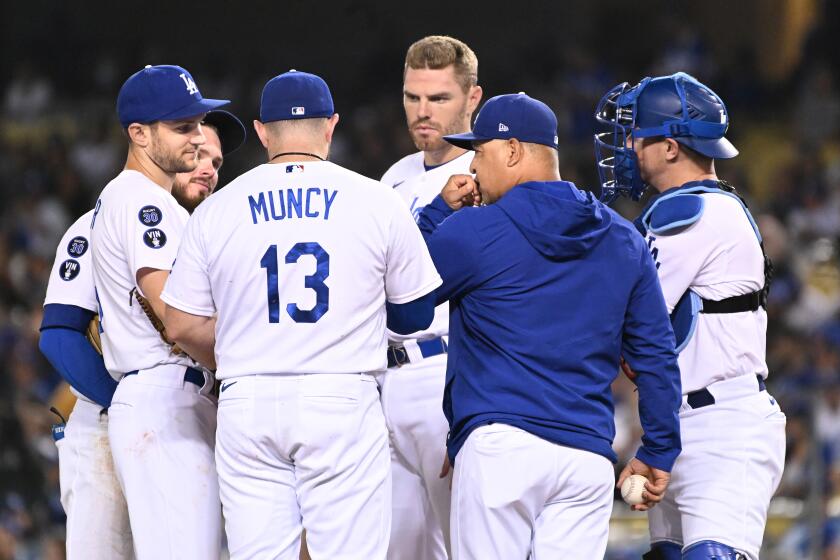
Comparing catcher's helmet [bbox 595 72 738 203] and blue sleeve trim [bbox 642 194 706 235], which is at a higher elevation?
catcher's helmet [bbox 595 72 738 203]

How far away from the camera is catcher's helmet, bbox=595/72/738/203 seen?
16.8 ft

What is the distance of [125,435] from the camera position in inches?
188

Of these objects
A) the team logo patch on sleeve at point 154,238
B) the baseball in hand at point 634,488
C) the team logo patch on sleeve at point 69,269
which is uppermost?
the team logo patch on sleeve at point 154,238

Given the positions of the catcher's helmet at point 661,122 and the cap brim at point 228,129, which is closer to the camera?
the catcher's helmet at point 661,122

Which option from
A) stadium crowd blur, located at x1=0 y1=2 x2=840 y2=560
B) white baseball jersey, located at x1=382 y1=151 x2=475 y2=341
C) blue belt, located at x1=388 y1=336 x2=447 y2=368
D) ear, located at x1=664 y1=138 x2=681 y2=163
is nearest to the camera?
ear, located at x1=664 y1=138 x2=681 y2=163

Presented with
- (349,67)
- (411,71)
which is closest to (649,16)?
(349,67)

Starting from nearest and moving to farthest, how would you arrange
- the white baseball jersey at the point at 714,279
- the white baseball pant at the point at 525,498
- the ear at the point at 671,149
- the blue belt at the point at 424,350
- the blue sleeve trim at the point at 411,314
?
the white baseball pant at the point at 525,498 < the blue sleeve trim at the point at 411,314 < the white baseball jersey at the point at 714,279 < the ear at the point at 671,149 < the blue belt at the point at 424,350

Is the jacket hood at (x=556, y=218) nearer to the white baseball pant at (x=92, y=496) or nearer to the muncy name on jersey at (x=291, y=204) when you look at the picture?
the muncy name on jersey at (x=291, y=204)

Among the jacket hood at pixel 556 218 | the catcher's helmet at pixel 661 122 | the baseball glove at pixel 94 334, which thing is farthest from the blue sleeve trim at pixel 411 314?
the baseball glove at pixel 94 334

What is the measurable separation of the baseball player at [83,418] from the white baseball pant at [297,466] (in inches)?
33.3

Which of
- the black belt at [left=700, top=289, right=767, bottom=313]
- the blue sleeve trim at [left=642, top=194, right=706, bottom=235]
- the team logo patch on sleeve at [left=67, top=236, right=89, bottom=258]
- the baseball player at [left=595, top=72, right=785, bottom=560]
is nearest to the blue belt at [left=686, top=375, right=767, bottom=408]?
the baseball player at [left=595, top=72, right=785, bottom=560]

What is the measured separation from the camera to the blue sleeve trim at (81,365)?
509 cm

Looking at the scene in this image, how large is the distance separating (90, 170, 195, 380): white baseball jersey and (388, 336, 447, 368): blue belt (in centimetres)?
94

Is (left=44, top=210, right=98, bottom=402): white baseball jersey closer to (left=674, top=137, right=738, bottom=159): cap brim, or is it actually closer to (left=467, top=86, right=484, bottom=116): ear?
(left=467, top=86, right=484, bottom=116): ear
